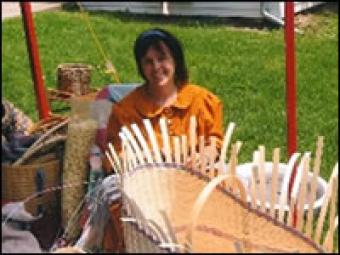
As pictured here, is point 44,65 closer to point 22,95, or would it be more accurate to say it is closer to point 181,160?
point 22,95

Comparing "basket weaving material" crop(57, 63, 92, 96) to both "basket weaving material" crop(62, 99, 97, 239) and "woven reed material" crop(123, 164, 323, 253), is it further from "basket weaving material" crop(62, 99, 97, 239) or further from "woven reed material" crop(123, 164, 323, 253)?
"woven reed material" crop(123, 164, 323, 253)

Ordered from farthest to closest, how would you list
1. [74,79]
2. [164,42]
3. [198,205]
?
1. [74,79]
2. [164,42]
3. [198,205]

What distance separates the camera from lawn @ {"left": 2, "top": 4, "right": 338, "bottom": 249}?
5.68 metres

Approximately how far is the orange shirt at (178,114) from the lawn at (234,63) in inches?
54.5

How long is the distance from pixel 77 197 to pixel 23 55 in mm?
4452

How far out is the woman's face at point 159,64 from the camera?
341 centimetres

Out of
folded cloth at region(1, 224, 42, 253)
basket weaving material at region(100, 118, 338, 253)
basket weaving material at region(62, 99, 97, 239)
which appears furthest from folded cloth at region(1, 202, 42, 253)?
basket weaving material at region(62, 99, 97, 239)

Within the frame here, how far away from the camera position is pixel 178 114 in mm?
3469

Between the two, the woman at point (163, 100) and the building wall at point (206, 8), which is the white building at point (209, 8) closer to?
the building wall at point (206, 8)

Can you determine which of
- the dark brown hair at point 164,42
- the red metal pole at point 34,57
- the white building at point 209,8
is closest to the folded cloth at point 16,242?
the dark brown hair at point 164,42

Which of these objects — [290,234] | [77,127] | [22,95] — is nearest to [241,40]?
[22,95]

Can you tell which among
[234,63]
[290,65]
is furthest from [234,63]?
[290,65]

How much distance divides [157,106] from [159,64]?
→ 0.19 m

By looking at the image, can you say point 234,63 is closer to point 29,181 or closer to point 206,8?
point 206,8
